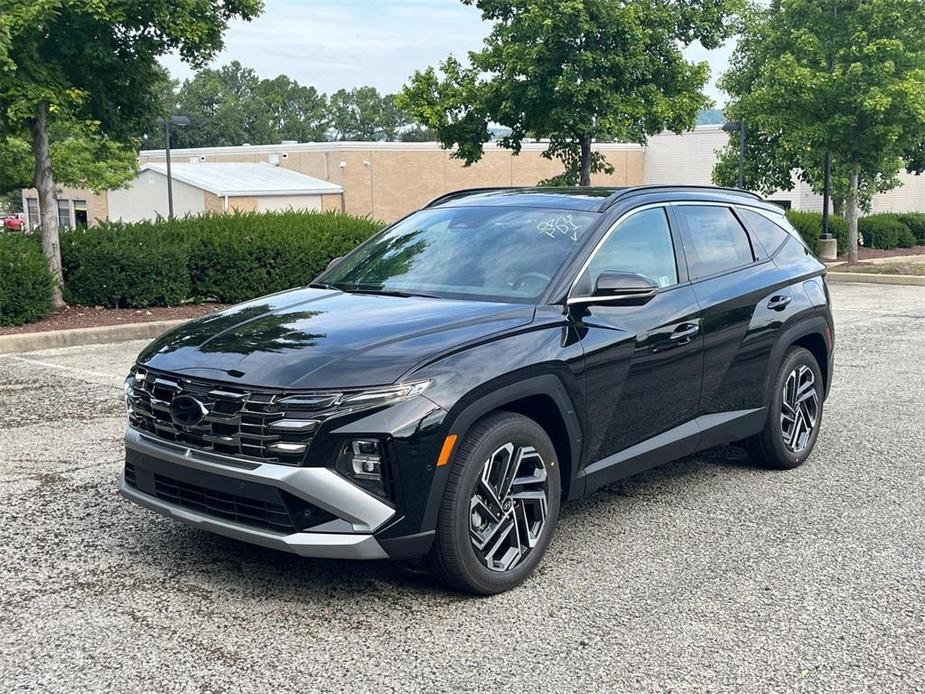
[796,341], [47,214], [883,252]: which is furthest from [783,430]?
[883,252]

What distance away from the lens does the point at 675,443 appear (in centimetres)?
546

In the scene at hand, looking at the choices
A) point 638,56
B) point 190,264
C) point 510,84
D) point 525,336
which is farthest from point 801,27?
point 525,336

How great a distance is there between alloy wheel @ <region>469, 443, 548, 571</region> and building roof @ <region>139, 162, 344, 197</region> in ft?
142

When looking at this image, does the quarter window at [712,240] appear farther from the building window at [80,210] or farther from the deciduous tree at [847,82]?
the building window at [80,210]

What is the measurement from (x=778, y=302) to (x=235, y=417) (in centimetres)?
363

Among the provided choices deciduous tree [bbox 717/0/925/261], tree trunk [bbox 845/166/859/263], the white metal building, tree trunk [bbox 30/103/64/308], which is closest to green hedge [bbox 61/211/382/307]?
tree trunk [bbox 30/103/64/308]

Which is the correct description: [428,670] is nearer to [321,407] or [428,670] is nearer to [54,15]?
[321,407]

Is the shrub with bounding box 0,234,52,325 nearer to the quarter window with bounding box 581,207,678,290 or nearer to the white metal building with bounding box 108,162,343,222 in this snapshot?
the quarter window with bounding box 581,207,678,290

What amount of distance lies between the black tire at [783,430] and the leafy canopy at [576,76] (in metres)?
15.7

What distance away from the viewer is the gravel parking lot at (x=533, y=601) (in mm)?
3740

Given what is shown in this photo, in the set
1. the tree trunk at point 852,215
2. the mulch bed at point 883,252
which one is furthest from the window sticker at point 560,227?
the mulch bed at point 883,252

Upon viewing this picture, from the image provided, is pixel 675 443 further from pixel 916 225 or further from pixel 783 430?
pixel 916 225

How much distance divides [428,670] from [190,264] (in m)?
12.2

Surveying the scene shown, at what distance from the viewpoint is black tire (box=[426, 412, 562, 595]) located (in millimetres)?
4160
